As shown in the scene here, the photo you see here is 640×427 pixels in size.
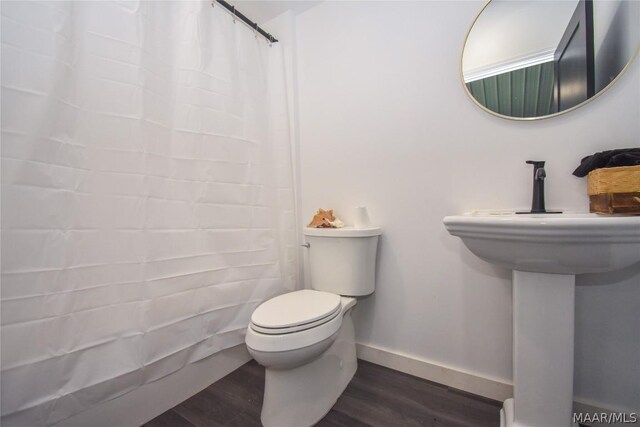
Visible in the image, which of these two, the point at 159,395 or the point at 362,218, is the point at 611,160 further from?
the point at 159,395

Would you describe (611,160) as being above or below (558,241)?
above

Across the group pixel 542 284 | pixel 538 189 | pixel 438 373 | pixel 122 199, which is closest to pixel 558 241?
pixel 542 284

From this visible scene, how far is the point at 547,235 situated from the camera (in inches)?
25.5

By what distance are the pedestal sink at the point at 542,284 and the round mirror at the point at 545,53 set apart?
19.9 inches

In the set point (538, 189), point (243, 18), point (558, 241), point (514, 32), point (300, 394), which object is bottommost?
point (300, 394)

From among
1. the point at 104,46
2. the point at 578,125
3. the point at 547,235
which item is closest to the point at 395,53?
the point at 578,125

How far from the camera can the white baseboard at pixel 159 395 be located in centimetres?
88

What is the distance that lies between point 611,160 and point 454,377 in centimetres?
103

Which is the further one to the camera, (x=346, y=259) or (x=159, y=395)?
(x=346, y=259)

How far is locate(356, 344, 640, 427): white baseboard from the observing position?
3.00 ft

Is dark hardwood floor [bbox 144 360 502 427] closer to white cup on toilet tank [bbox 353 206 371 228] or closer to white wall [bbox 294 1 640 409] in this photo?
white wall [bbox 294 1 640 409]

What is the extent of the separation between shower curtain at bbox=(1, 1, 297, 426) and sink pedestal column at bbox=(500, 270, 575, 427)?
1.07 metres

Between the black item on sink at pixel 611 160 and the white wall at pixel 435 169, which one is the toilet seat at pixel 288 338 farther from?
the black item on sink at pixel 611 160

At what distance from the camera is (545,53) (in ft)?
3.26
